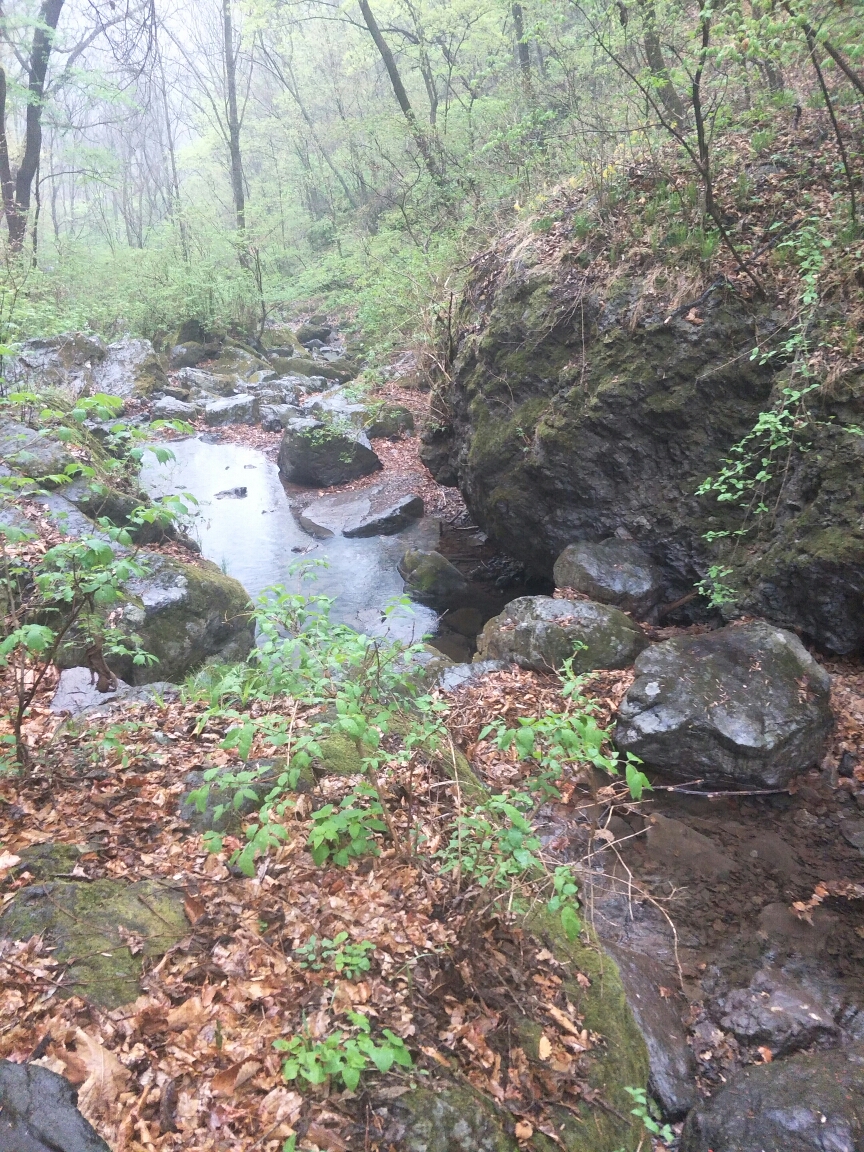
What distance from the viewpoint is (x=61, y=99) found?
579 inches

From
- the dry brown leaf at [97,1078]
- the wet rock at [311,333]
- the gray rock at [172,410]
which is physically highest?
the wet rock at [311,333]

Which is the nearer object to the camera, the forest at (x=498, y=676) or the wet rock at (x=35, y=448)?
the forest at (x=498, y=676)

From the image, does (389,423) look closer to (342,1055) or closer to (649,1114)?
(649,1114)

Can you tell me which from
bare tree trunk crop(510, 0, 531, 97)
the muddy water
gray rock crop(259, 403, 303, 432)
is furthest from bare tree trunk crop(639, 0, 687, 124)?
gray rock crop(259, 403, 303, 432)

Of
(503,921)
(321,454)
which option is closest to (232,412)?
(321,454)

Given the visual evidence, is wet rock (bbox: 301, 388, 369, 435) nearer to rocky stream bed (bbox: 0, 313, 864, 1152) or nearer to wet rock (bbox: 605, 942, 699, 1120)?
rocky stream bed (bbox: 0, 313, 864, 1152)

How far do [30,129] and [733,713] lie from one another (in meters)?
18.7

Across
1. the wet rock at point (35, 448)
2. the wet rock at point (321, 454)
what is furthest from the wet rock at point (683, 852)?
the wet rock at point (321, 454)

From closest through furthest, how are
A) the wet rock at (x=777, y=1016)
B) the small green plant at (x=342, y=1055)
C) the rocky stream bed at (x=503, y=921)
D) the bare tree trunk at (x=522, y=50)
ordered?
the small green plant at (x=342, y=1055)
the rocky stream bed at (x=503, y=921)
the wet rock at (x=777, y=1016)
the bare tree trunk at (x=522, y=50)

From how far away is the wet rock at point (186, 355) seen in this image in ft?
61.8

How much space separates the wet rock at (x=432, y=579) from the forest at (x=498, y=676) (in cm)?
5

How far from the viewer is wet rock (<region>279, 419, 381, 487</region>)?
12987 mm

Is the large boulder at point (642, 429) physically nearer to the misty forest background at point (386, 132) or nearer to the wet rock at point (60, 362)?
the misty forest background at point (386, 132)

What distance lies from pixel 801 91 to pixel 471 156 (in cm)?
801
